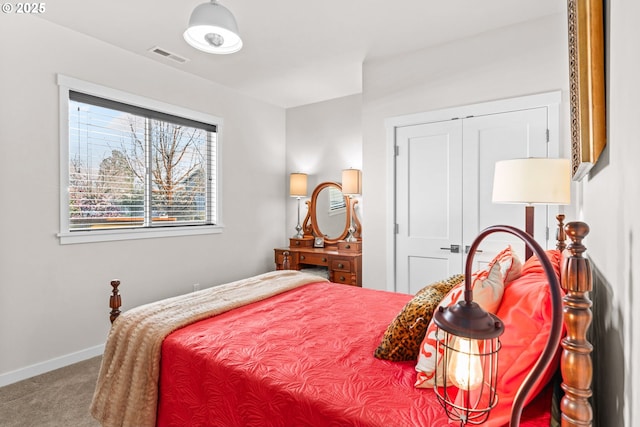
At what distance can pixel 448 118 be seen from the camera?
317 cm

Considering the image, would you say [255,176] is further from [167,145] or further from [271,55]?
[271,55]

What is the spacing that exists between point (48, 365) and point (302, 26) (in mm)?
3348

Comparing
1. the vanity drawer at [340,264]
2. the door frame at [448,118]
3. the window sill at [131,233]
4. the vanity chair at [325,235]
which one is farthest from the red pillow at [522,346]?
the window sill at [131,233]

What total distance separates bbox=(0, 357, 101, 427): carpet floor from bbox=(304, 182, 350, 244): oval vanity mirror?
2807 millimetres

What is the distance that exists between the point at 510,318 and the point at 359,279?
3.02 meters

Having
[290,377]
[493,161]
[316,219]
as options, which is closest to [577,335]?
[290,377]

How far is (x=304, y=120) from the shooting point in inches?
195

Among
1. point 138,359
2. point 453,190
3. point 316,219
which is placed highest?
point 453,190

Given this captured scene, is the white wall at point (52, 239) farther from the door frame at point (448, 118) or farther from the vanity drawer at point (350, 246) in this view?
the door frame at point (448, 118)

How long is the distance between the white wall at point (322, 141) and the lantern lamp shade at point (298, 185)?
0.39 ft

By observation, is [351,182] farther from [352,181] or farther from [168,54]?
[168,54]

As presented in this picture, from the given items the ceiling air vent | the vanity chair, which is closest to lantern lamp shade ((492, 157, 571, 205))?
the vanity chair

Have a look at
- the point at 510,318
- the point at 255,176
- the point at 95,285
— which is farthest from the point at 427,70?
the point at 95,285

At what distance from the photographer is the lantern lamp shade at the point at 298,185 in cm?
480
